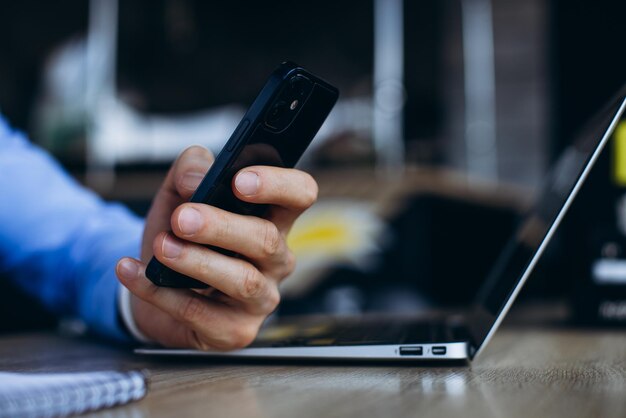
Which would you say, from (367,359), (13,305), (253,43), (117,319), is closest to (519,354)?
(367,359)

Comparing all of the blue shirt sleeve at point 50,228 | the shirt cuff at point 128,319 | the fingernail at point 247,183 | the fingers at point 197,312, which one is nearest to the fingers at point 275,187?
the fingernail at point 247,183

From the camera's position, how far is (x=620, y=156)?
3.77 feet

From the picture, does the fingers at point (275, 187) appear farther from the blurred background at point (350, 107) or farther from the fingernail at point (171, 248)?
the blurred background at point (350, 107)

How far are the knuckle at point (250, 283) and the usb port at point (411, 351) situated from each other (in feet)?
0.44

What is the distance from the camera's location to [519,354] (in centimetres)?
69

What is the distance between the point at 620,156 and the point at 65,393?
1.01 metres

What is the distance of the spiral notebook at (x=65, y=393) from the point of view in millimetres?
347

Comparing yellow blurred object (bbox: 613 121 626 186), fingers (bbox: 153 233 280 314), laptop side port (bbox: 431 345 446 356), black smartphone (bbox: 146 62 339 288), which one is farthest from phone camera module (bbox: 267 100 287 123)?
yellow blurred object (bbox: 613 121 626 186)

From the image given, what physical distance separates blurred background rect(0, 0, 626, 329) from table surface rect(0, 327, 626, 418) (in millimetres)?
1767

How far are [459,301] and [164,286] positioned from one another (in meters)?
2.04

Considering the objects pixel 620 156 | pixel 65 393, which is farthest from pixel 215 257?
pixel 620 156

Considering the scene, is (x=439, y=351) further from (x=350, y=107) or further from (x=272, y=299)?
(x=350, y=107)

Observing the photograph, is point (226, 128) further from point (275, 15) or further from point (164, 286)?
point (164, 286)

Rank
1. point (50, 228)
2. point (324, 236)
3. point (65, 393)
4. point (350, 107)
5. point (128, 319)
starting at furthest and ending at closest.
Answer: point (350, 107), point (324, 236), point (50, 228), point (128, 319), point (65, 393)
